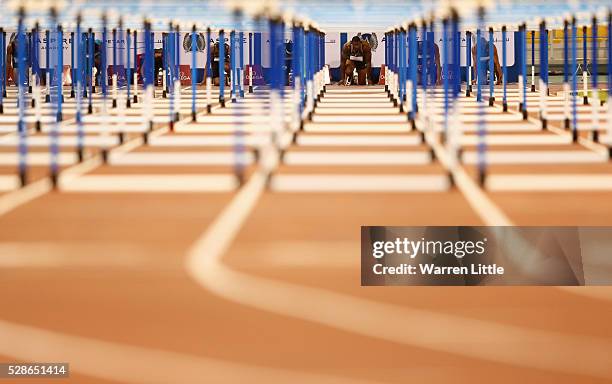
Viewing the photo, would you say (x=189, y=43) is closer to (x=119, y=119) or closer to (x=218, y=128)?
(x=119, y=119)

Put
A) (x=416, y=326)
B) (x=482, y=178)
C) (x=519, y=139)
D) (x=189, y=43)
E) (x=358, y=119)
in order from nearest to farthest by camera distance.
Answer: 1. (x=416, y=326)
2. (x=482, y=178)
3. (x=519, y=139)
4. (x=358, y=119)
5. (x=189, y=43)

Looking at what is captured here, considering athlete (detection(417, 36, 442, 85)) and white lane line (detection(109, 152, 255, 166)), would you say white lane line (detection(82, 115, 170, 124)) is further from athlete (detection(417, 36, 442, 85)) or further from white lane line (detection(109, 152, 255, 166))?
white lane line (detection(109, 152, 255, 166))

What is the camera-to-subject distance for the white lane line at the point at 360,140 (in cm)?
971

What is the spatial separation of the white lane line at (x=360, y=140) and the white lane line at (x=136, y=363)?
263 inches

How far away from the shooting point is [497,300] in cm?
347

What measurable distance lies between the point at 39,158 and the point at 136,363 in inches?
240

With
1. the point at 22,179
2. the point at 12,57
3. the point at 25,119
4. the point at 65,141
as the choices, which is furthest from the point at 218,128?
the point at 12,57

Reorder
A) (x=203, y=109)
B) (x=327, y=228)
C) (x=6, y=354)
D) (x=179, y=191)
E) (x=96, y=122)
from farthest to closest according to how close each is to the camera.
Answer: (x=203, y=109), (x=96, y=122), (x=179, y=191), (x=327, y=228), (x=6, y=354)

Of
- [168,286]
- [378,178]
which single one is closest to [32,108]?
[378,178]

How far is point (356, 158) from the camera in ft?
27.5

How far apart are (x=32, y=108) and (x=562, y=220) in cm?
1202

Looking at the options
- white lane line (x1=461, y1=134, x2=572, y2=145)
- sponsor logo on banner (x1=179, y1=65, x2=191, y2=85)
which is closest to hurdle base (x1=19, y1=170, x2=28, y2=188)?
white lane line (x1=461, y1=134, x2=572, y2=145)

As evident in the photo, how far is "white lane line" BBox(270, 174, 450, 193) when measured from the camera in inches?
259

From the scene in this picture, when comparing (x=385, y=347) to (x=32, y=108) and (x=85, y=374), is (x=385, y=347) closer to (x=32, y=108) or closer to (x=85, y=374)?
(x=85, y=374)
